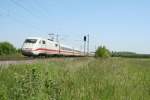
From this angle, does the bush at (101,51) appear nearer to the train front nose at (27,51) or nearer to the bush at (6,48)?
the bush at (6,48)

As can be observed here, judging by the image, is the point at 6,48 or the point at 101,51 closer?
the point at 101,51

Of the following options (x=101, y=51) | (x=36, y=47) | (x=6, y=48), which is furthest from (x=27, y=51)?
(x=6, y=48)

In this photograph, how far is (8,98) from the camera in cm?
640

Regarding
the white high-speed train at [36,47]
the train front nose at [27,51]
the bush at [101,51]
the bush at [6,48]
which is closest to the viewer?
the white high-speed train at [36,47]

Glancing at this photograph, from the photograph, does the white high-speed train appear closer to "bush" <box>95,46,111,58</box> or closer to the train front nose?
the train front nose

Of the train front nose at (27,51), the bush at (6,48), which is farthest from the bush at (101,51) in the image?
the train front nose at (27,51)

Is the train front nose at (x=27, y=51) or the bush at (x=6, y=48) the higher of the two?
the bush at (x=6, y=48)

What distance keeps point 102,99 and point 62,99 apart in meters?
1.27

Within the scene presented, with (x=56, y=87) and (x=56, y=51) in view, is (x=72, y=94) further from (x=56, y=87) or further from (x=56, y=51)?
(x=56, y=51)

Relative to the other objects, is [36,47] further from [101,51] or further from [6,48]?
[6,48]

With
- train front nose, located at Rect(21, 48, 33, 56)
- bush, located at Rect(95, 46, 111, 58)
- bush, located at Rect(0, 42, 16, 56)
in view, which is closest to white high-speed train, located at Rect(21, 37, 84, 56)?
train front nose, located at Rect(21, 48, 33, 56)

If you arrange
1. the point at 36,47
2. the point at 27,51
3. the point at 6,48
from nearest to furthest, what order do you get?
the point at 36,47, the point at 27,51, the point at 6,48

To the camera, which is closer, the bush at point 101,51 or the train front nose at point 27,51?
the train front nose at point 27,51

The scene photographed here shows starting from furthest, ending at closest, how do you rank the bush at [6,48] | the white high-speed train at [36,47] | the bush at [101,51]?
the bush at [6,48], the bush at [101,51], the white high-speed train at [36,47]
